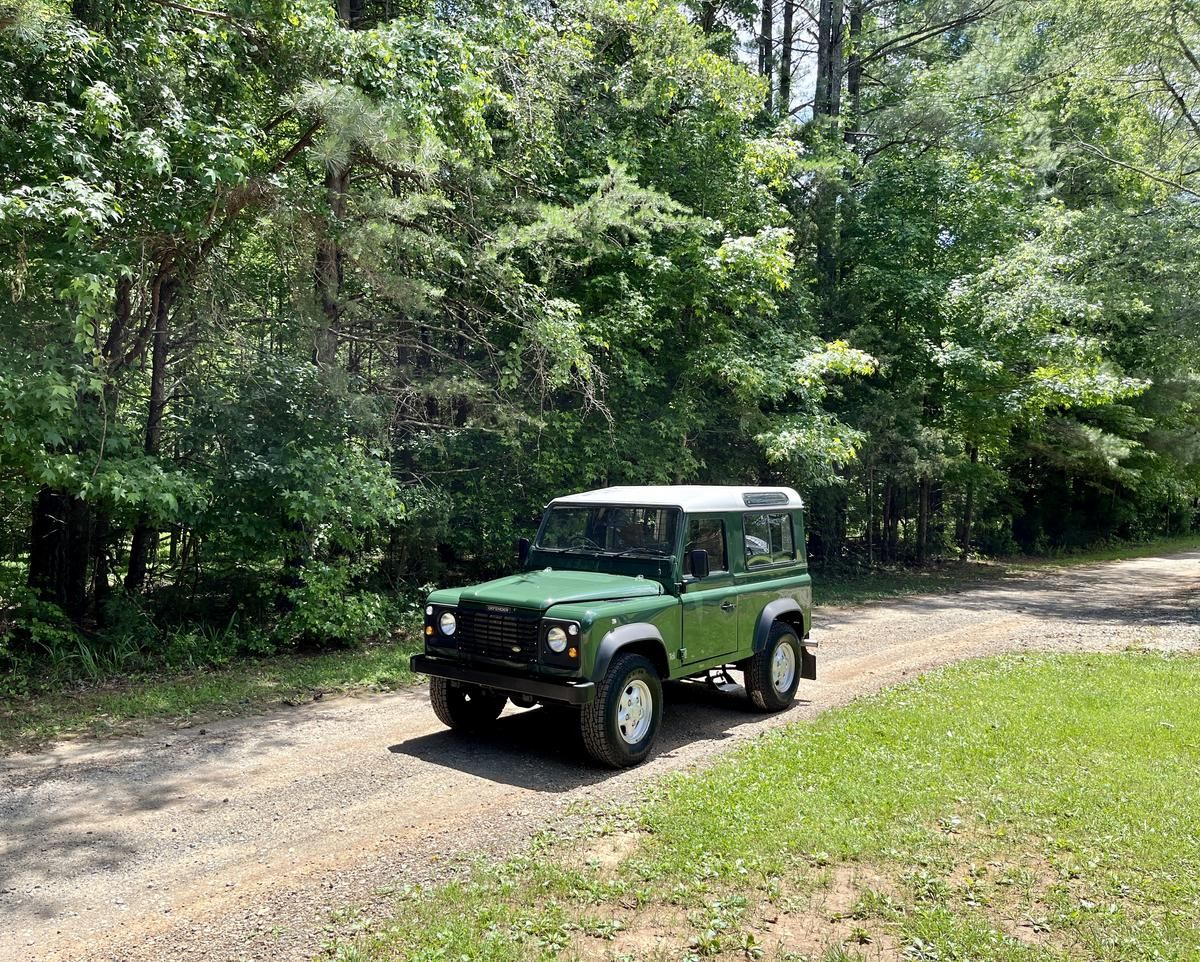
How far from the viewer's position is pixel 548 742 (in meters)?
7.28

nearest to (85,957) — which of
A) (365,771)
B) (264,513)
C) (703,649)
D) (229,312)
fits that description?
(365,771)

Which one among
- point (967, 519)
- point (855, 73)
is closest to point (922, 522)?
point (967, 519)

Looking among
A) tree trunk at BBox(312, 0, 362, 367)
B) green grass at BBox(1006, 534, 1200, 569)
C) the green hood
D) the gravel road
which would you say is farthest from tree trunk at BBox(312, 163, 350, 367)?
green grass at BBox(1006, 534, 1200, 569)

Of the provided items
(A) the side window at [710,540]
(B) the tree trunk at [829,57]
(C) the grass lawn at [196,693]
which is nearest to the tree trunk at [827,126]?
(B) the tree trunk at [829,57]

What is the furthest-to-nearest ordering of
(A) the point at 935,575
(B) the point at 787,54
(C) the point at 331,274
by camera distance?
(B) the point at 787,54 → (A) the point at 935,575 → (C) the point at 331,274

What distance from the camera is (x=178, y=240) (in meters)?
9.41

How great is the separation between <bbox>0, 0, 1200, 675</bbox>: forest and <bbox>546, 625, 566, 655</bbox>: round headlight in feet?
15.2

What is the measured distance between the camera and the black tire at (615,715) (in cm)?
634

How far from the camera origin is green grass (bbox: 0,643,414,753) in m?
7.86

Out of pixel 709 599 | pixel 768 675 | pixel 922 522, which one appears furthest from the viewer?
pixel 922 522

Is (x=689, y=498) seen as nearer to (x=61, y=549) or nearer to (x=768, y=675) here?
(x=768, y=675)

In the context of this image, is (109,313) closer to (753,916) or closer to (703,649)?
(703,649)

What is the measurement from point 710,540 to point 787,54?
20.0 metres

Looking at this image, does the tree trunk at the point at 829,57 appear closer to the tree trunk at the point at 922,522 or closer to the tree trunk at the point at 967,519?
the tree trunk at the point at 922,522
